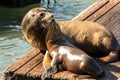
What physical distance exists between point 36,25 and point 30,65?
473mm

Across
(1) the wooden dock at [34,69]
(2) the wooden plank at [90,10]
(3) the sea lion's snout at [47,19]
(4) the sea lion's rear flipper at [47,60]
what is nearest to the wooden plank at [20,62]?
(1) the wooden dock at [34,69]

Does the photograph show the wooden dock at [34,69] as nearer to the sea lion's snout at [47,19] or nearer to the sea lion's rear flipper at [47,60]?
the sea lion's rear flipper at [47,60]

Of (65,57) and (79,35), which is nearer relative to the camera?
(65,57)

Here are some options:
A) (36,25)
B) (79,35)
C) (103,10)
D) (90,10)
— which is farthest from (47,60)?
(103,10)

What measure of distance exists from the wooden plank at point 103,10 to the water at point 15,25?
2.27m

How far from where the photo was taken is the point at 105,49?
498cm

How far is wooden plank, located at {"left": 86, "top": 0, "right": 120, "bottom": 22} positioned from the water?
2.27 m

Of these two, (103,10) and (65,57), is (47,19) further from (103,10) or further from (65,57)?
(103,10)

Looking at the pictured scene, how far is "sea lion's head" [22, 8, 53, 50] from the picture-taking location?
465cm

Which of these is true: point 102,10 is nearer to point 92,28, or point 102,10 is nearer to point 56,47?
point 92,28

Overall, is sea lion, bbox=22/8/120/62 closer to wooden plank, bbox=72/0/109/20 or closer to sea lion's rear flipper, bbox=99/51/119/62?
sea lion's rear flipper, bbox=99/51/119/62

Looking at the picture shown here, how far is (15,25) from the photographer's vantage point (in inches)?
516

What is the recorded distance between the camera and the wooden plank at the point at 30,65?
15.4 ft

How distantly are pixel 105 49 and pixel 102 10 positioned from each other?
88.1 inches
